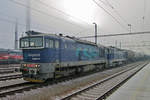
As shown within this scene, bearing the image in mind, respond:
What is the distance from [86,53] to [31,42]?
8462 mm

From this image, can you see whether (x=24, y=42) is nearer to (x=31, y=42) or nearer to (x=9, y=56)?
(x=31, y=42)

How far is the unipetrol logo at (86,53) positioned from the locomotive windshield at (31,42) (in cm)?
588

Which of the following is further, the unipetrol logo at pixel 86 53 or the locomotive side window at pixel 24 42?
the unipetrol logo at pixel 86 53

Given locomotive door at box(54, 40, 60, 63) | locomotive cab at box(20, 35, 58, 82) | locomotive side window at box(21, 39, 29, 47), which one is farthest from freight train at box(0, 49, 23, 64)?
locomotive door at box(54, 40, 60, 63)

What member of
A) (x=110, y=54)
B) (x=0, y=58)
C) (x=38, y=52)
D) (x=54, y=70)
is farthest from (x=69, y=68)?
(x=0, y=58)

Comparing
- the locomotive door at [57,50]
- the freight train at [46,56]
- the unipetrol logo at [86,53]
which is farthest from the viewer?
the unipetrol logo at [86,53]

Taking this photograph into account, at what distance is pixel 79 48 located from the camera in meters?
17.9

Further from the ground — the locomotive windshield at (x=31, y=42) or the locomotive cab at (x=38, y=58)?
the locomotive windshield at (x=31, y=42)

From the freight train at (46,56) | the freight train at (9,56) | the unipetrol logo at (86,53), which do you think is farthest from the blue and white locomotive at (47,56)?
the freight train at (9,56)

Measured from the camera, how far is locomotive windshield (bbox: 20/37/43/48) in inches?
484

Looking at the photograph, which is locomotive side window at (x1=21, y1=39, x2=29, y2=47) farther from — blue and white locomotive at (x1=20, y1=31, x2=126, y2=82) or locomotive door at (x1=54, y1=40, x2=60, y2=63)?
locomotive door at (x1=54, y1=40, x2=60, y2=63)

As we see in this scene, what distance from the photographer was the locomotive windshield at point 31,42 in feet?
40.3

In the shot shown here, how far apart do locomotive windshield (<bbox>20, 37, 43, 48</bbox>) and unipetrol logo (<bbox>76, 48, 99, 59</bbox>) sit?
5884 millimetres

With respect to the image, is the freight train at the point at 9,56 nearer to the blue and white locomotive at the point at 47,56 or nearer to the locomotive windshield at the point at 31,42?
the blue and white locomotive at the point at 47,56
